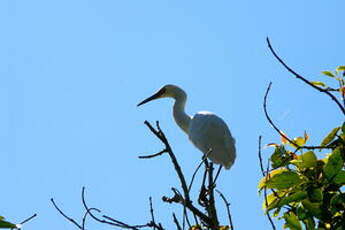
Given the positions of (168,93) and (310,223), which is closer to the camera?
(310,223)

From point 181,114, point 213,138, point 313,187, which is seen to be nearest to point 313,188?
point 313,187

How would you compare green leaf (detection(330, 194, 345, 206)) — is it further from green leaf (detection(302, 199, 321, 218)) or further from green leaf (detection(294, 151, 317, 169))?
green leaf (detection(294, 151, 317, 169))

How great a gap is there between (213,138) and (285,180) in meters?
7.03

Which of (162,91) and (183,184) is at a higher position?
(162,91)

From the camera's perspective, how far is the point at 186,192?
6.98ft

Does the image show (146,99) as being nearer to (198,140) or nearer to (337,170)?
(198,140)

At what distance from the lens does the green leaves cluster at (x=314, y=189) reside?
5.63ft

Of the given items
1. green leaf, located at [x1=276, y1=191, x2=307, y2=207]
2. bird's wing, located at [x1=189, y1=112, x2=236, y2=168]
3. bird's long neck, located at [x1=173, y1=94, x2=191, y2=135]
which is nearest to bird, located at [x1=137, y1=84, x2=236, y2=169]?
bird's wing, located at [x1=189, y1=112, x2=236, y2=168]

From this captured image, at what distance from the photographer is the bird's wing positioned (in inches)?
344

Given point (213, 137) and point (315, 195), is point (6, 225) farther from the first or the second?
point (213, 137)

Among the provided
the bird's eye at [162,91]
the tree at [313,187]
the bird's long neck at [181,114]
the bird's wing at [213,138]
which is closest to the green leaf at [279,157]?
the tree at [313,187]

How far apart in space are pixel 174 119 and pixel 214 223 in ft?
27.2

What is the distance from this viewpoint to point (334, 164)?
1695 mm

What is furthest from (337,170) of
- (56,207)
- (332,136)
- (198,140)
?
(198,140)
